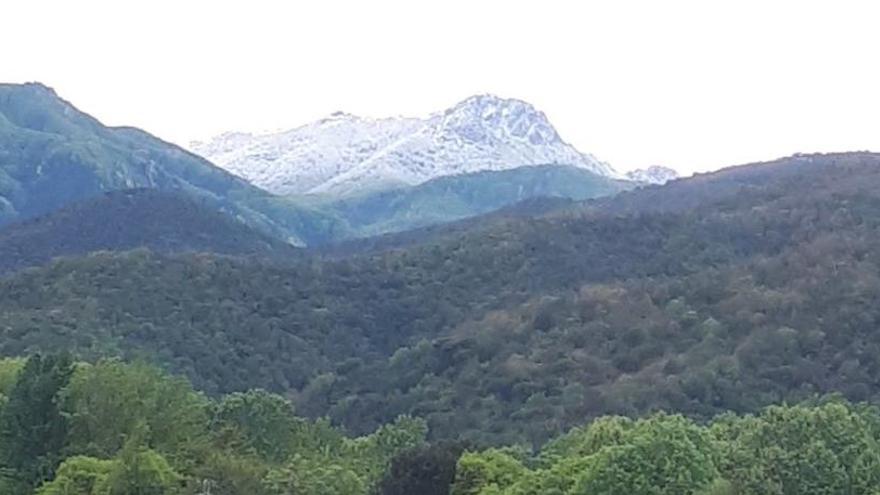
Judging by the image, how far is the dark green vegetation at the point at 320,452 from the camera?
30.8 meters

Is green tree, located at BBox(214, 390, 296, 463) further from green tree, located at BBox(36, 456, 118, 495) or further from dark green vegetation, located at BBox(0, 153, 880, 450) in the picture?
dark green vegetation, located at BBox(0, 153, 880, 450)

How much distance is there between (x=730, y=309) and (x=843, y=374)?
52.4ft

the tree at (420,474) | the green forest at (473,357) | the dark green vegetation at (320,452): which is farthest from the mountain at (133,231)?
the tree at (420,474)

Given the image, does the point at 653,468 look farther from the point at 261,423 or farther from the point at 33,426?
the point at 261,423

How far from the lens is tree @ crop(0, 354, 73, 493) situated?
41.8 meters

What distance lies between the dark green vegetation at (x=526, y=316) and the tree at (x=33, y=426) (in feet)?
137

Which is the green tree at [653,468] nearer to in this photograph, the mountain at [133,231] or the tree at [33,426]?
the tree at [33,426]

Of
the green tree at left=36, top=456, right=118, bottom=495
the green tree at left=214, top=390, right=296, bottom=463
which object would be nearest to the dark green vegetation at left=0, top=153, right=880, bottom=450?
the green tree at left=214, top=390, right=296, bottom=463

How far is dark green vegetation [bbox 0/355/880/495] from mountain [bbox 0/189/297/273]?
116m

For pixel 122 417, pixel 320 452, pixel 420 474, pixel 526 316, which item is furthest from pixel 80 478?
pixel 526 316

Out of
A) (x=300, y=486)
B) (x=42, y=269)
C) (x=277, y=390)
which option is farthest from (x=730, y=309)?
(x=300, y=486)

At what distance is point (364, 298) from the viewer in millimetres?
128500

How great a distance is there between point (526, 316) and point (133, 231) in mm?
80320

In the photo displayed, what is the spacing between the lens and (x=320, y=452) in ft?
159
